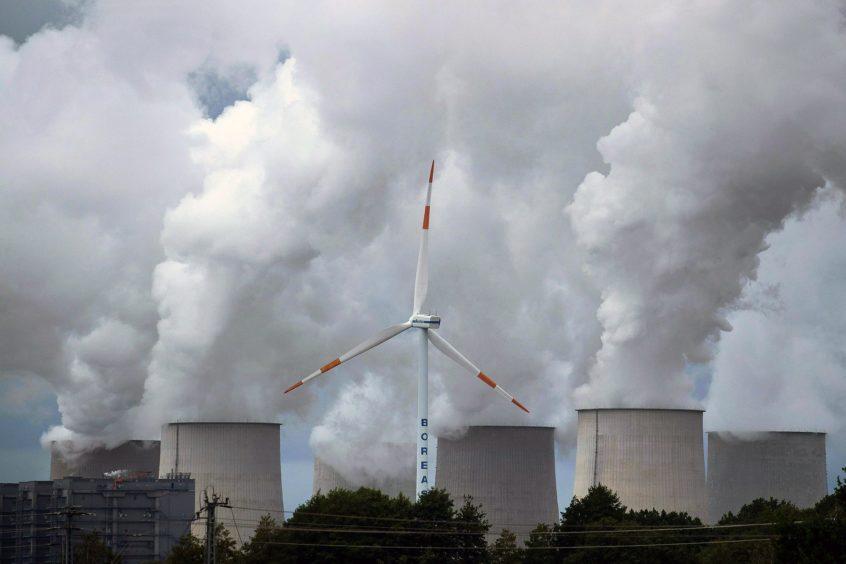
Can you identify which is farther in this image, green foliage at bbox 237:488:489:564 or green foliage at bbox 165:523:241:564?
green foliage at bbox 165:523:241:564

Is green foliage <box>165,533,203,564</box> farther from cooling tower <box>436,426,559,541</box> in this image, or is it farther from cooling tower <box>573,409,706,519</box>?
cooling tower <box>573,409,706,519</box>

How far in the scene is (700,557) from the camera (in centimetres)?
6141

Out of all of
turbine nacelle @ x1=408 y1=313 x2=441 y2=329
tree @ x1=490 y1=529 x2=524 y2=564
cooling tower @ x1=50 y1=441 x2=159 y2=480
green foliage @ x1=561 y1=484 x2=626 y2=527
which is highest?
turbine nacelle @ x1=408 y1=313 x2=441 y2=329

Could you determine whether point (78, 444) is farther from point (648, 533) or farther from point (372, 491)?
point (648, 533)

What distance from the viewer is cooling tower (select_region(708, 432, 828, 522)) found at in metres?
70.2

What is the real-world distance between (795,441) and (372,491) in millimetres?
19559

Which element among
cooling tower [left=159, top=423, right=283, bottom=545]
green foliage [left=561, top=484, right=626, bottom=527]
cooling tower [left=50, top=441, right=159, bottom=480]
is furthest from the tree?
cooling tower [left=50, top=441, right=159, bottom=480]

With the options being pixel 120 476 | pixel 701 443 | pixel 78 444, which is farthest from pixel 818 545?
pixel 78 444

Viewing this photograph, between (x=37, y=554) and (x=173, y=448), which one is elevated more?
(x=173, y=448)

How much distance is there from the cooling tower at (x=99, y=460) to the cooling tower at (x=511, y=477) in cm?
2092

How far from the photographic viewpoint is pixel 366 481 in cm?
7919

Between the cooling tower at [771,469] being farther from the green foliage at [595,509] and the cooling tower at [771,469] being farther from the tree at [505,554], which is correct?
the tree at [505,554]

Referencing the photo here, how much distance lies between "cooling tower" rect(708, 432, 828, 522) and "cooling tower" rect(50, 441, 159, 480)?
104ft

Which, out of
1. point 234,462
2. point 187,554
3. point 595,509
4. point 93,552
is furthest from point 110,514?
point 595,509
